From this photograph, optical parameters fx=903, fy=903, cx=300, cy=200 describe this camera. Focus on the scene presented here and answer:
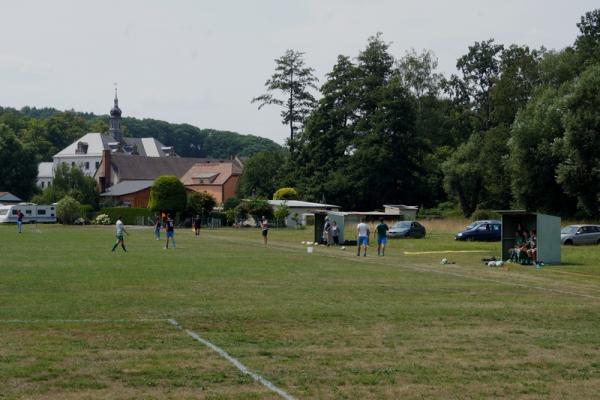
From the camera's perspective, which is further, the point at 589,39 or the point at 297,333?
the point at 589,39

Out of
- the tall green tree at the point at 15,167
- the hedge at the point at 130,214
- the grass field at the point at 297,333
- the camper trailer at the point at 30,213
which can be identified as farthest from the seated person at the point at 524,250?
the tall green tree at the point at 15,167

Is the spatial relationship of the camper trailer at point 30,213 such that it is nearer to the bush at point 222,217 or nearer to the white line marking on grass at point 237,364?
the bush at point 222,217

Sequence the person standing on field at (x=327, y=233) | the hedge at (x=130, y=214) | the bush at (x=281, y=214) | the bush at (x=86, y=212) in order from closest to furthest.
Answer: the person standing on field at (x=327, y=233)
the bush at (x=281, y=214)
the hedge at (x=130, y=214)
the bush at (x=86, y=212)

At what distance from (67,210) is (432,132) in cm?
4332

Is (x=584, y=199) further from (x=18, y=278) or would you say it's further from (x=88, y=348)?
(x=88, y=348)

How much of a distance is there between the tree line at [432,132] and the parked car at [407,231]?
11.1m

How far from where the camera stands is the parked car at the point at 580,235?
174 ft

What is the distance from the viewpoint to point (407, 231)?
63.3 m

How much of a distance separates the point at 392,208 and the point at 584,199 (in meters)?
25.3

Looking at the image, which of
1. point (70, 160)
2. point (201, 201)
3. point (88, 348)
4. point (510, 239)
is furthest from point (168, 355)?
point (70, 160)

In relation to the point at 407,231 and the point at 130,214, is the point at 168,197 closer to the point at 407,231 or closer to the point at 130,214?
the point at 130,214

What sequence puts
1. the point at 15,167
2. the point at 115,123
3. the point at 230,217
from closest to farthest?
the point at 230,217 → the point at 15,167 → the point at 115,123

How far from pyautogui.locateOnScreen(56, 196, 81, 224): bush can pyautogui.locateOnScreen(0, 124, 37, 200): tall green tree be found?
36.6 meters

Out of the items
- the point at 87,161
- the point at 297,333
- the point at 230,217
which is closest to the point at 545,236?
the point at 297,333
